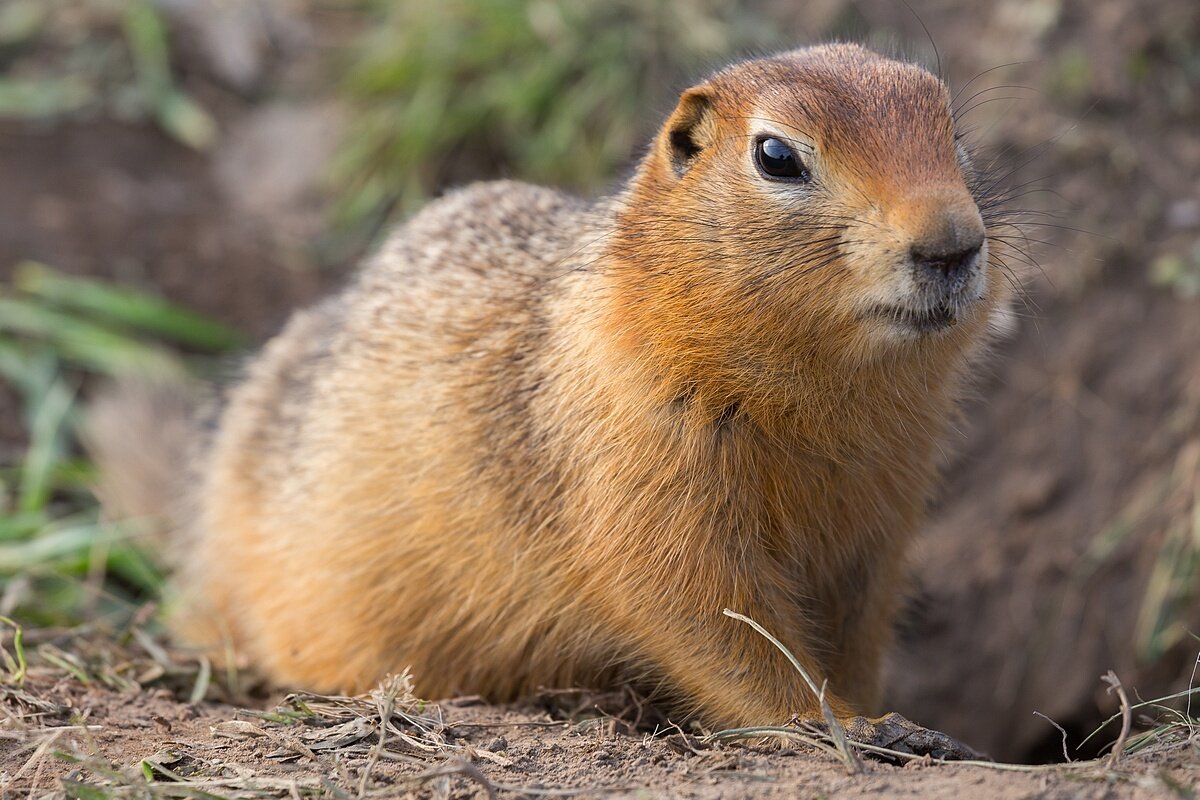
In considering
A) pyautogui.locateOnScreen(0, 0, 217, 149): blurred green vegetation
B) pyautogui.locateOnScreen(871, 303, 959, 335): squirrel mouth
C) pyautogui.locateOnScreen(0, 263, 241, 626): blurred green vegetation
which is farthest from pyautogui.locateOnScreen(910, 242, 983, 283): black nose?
pyautogui.locateOnScreen(0, 0, 217, 149): blurred green vegetation

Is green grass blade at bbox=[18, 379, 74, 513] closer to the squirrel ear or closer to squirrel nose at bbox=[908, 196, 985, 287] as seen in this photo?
the squirrel ear

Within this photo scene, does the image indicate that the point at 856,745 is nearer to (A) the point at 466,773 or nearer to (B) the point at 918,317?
(A) the point at 466,773

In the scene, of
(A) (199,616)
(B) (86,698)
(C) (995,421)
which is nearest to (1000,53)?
(C) (995,421)

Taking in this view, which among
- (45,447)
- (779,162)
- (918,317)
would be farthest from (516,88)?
(918,317)

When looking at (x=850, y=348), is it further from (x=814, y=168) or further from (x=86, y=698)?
(x=86, y=698)

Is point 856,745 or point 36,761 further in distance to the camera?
point 856,745

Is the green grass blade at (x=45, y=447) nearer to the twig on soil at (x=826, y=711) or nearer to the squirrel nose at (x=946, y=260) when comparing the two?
the twig on soil at (x=826, y=711)
